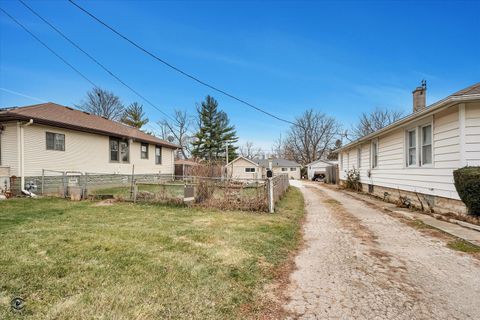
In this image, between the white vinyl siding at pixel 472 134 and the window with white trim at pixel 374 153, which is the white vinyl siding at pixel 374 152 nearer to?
the window with white trim at pixel 374 153

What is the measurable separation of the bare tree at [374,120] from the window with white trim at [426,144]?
3796 centimetres

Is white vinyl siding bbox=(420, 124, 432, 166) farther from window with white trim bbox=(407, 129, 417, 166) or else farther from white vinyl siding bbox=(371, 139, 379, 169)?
white vinyl siding bbox=(371, 139, 379, 169)

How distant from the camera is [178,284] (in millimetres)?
2963

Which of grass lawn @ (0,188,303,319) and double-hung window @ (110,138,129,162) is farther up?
double-hung window @ (110,138,129,162)

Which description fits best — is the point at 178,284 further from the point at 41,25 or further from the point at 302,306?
the point at 41,25

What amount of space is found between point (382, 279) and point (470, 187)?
4493 millimetres

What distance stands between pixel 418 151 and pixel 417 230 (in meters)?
3.99

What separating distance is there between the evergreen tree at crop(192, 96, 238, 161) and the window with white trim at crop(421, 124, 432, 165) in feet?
125

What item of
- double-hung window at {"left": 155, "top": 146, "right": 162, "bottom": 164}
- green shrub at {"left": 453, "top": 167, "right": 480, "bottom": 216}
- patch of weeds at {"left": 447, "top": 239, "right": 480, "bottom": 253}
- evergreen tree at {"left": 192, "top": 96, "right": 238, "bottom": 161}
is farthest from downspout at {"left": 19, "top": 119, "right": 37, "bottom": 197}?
evergreen tree at {"left": 192, "top": 96, "right": 238, "bottom": 161}

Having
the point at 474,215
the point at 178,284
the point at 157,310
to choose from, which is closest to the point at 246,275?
the point at 178,284

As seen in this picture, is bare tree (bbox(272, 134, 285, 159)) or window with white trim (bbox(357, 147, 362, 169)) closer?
window with white trim (bbox(357, 147, 362, 169))

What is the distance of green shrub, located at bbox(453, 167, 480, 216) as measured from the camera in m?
5.88

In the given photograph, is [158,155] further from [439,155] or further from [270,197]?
[439,155]

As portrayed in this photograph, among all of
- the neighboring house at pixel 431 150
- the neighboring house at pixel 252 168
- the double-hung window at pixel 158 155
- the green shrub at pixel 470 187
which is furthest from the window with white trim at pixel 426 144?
the neighboring house at pixel 252 168
